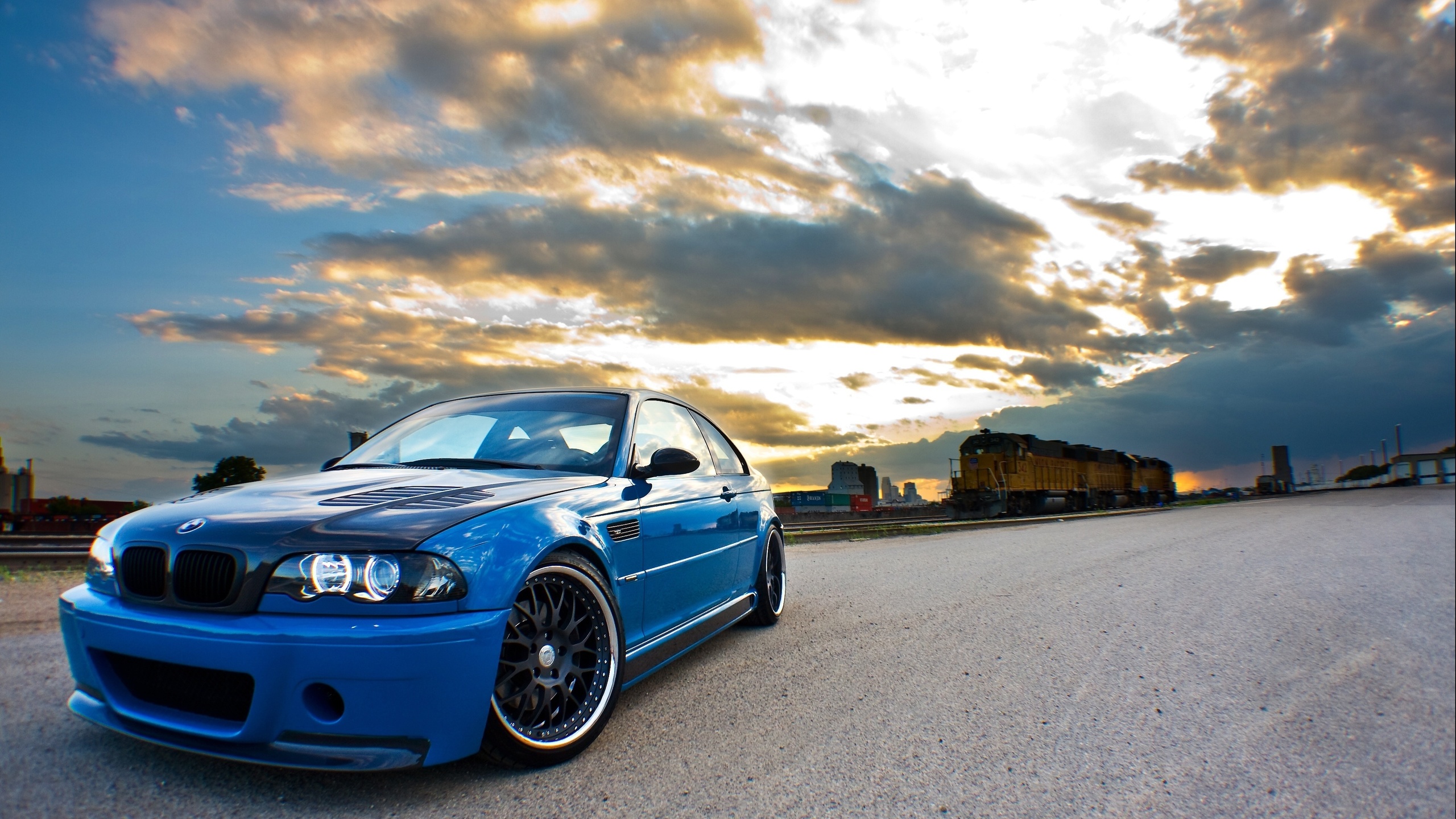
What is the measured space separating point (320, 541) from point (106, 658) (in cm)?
98

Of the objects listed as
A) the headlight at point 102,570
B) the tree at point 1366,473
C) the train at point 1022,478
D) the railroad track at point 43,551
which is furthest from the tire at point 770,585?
the tree at point 1366,473

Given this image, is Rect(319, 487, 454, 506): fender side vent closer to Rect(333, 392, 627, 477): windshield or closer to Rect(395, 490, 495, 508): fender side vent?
Rect(395, 490, 495, 508): fender side vent

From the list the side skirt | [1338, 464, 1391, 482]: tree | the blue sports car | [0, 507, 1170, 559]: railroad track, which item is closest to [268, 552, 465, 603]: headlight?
the blue sports car

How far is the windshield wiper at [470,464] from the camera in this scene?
3.58m

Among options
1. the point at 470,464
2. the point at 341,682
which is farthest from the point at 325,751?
the point at 470,464

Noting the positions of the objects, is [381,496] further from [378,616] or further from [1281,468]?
[1281,468]

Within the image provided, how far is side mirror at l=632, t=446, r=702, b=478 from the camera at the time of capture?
140 inches

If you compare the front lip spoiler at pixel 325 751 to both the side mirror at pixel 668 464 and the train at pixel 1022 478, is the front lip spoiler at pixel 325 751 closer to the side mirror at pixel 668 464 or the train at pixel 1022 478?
the side mirror at pixel 668 464

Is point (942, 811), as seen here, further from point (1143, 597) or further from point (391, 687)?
point (1143, 597)

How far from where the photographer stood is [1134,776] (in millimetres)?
2713

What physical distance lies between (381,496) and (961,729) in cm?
252

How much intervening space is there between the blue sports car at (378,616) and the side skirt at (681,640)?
0.06ft

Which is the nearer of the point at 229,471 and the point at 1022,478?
the point at 229,471

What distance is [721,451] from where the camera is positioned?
518cm
